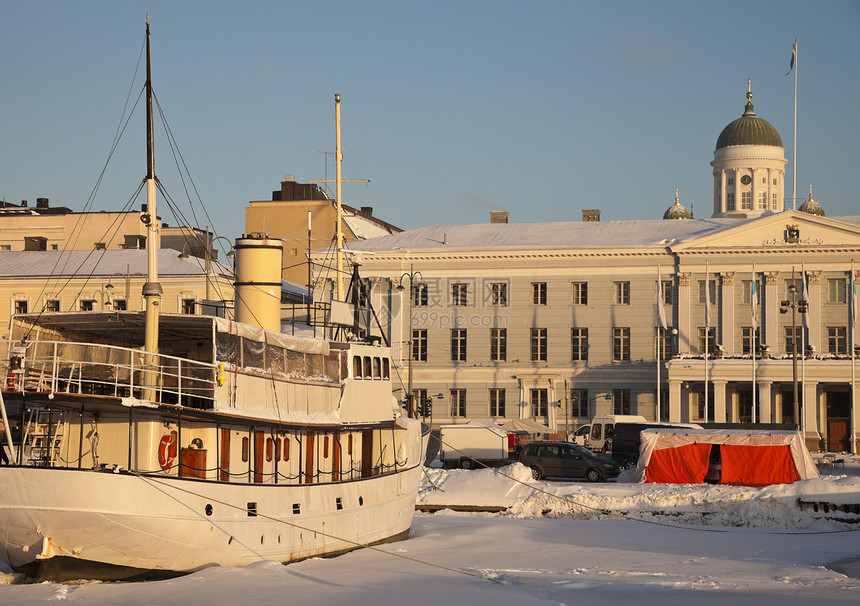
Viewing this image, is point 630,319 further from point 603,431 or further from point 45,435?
point 45,435

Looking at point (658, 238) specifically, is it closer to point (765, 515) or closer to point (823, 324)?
point (823, 324)

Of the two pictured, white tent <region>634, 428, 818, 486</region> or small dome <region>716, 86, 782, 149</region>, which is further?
small dome <region>716, 86, 782, 149</region>

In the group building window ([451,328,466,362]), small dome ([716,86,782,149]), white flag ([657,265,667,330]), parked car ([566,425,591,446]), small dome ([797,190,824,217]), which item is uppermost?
small dome ([716,86,782,149])

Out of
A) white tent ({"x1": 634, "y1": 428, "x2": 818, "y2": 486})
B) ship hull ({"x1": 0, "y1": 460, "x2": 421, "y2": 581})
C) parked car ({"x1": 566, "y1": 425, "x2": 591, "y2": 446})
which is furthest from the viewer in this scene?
parked car ({"x1": 566, "y1": 425, "x2": 591, "y2": 446})

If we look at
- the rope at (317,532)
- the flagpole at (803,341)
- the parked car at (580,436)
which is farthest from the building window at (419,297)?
the rope at (317,532)

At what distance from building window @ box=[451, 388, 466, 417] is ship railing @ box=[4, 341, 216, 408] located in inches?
1977

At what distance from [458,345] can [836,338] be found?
23.5 meters

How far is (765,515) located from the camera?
33.7 meters

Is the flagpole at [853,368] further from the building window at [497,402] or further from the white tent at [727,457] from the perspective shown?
the white tent at [727,457]

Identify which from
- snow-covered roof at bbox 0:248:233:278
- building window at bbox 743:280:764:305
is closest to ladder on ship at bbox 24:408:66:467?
snow-covered roof at bbox 0:248:233:278

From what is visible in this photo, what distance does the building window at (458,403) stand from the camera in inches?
2886

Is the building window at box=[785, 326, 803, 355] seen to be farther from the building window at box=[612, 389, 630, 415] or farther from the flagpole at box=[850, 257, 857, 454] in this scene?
the building window at box=[612, 389, 630, 415]

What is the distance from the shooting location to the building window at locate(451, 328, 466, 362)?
73875 mm

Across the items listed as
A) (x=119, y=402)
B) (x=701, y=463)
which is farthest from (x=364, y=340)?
(x=701, y=463)
